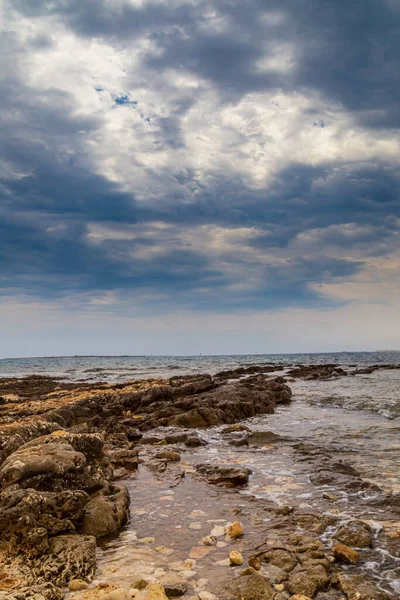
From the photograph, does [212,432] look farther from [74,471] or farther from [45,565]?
[45,565]

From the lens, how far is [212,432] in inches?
594

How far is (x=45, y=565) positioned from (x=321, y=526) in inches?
156

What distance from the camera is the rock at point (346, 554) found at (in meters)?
5.17

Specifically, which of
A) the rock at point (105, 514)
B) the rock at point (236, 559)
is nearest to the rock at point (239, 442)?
the rock at point (105, 514)

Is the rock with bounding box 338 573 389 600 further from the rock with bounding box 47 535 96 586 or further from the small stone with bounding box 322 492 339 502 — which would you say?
the rock with bounding box 47 535 96 586

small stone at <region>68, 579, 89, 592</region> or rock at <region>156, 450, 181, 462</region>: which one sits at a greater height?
small stone at <region>68, 579, 89, 592</region>

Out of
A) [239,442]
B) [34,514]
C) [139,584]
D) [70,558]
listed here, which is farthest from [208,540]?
[239,442]

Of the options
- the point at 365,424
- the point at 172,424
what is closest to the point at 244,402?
the point at 172,424

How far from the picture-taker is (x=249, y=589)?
4.40 m

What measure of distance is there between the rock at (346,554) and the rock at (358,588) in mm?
399

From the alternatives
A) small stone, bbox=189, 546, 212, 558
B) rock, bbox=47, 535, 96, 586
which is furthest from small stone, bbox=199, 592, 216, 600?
rock, bbox=47, 535, 96, 586

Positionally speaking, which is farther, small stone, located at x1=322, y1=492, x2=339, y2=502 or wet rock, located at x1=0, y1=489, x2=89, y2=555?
small stone, located at x1=322, y1=492, x2=339, y2=502

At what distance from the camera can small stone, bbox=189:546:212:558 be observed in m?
5.38

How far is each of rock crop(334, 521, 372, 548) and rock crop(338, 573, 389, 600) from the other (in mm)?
907
